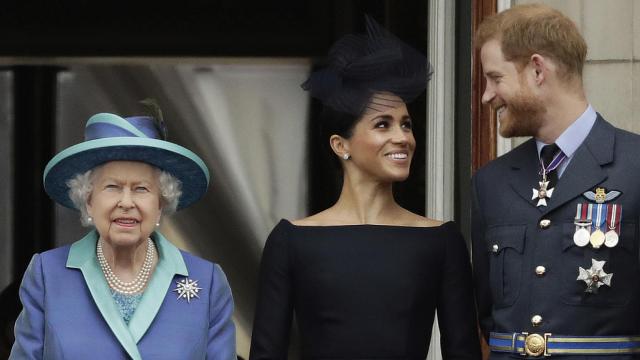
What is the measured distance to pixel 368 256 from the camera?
14.9 ft

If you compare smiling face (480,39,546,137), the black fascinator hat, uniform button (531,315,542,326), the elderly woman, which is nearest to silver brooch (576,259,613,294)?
uniform button (531,315,542,326)

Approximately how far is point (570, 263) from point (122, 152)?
1.30 metres

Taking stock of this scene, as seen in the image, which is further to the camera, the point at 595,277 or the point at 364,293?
the point at 364,293

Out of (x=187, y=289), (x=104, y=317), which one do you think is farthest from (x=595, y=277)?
(x=104, y=317)

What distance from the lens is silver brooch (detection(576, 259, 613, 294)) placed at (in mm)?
4215

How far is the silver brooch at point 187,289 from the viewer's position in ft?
14.5

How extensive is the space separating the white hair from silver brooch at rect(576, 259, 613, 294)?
1194 millimetres

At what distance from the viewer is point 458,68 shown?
18.6ft

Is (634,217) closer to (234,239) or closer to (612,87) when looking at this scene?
(612,87)

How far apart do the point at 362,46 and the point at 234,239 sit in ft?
8.41

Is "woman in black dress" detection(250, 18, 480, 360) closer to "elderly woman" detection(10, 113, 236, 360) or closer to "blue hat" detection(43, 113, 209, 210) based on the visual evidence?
"elderly woman" detection(10, 113, 236, 360)

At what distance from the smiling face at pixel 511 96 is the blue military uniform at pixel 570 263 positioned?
138 mm

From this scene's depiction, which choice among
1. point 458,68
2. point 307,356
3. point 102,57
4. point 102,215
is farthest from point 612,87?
point 102,57

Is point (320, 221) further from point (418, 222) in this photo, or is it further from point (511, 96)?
point (511, 96)
